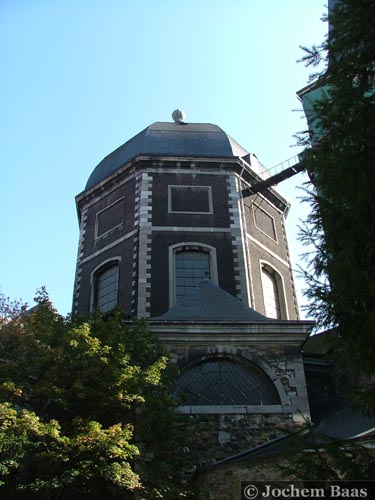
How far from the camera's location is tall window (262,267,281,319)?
17.6 metres

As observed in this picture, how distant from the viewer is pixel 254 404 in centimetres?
1203

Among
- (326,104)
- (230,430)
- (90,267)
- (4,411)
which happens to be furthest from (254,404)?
(90,267)

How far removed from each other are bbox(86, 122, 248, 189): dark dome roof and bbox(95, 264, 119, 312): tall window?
3753 millimetres

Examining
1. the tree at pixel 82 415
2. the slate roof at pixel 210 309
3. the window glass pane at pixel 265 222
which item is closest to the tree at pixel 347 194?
the tree at pixel 82 415

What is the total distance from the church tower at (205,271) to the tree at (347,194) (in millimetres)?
5527

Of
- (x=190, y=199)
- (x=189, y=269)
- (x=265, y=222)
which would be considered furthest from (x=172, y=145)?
(x=189, y=269)

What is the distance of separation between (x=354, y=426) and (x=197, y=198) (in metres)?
9.80

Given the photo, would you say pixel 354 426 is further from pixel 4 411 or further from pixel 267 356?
pixel 4 411

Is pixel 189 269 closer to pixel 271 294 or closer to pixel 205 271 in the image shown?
pixel 205 271

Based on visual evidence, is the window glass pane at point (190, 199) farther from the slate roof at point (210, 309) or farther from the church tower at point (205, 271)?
the slate roof at point (210, 309)

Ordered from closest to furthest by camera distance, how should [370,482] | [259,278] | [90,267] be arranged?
[370,482] → [259,278] → [90,267]

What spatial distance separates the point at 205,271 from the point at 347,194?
10589 mm

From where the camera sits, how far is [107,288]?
58.6ft

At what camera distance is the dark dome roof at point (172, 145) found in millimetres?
19719
